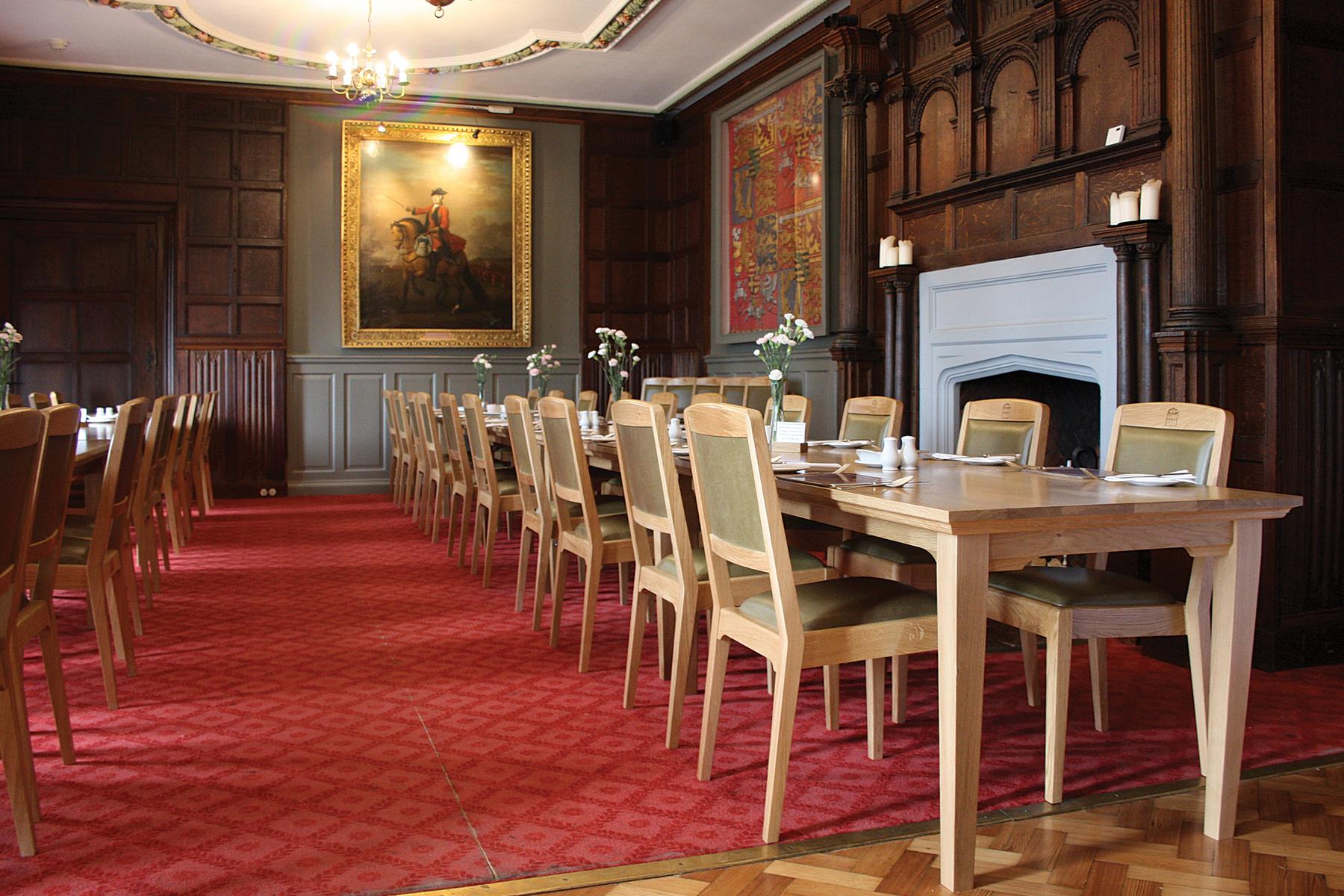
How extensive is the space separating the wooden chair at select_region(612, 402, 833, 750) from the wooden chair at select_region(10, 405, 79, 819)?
4.87 ft

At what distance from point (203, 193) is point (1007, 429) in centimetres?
832

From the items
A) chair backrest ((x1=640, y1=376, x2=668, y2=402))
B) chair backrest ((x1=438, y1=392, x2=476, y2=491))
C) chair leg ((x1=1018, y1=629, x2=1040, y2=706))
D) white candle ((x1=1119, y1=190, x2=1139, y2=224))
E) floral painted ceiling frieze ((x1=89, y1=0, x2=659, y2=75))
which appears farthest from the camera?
chair backrest ((x1=640, y1=376, x2=668, y2=402))

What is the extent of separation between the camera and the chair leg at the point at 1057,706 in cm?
274

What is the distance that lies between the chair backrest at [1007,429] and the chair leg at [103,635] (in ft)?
9.88

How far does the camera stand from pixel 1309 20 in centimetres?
426

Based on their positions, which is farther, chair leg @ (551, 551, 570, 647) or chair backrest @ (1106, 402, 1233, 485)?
chair leg @ (551, 551, 570, 647)

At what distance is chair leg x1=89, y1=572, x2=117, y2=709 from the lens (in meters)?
3.49

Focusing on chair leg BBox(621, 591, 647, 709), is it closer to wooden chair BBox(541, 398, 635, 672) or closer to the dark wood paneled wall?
Answer: wooden chair BBox(541, 398, 635, 672)

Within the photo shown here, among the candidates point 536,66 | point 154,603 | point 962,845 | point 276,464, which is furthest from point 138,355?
point 962,845

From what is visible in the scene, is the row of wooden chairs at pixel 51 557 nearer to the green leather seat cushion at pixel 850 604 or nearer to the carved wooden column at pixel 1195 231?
the green leather seat cushion at pixel 850 604

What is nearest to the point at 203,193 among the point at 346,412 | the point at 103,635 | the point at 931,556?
A: the point at 346,412

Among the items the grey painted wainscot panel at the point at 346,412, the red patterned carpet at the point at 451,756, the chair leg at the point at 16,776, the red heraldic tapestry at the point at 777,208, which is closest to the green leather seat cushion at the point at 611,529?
the red patterned carpet at the point at 451,756

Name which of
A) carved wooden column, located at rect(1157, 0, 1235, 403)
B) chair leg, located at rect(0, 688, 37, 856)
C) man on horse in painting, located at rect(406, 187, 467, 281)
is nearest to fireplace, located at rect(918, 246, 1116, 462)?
carved wooden column, located at rect(1157, 0, 1235, 403)

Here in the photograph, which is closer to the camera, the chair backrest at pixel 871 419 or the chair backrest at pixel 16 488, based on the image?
the chair backrest at pixel 16 488
